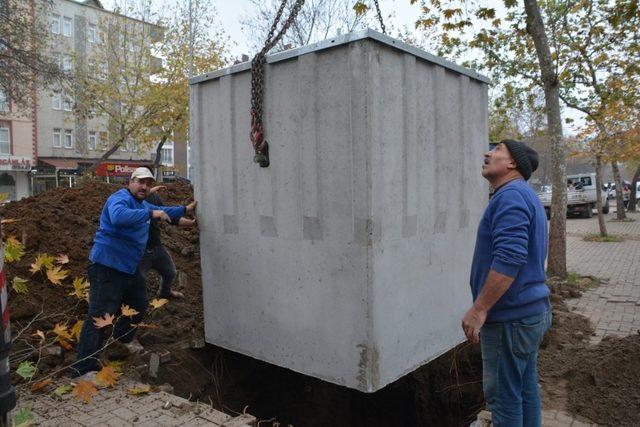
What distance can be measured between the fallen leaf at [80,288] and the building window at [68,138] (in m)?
35.3

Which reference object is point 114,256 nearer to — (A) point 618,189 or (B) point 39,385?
(B) point 39,385

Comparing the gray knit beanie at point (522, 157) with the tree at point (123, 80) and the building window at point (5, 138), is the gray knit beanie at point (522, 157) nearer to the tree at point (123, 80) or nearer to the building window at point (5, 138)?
the tree at point (123, 80)

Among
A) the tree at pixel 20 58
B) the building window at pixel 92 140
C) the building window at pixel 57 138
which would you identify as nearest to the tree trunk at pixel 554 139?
the tree at pixel 20 58

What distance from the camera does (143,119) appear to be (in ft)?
61.5

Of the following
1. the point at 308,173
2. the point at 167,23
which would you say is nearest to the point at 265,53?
the point at 308,173

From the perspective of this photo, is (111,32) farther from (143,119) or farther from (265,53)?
(265,53)

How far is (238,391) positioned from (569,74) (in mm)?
9008

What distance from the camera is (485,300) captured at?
270 centimetres

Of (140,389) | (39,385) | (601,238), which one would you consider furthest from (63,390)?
(601,238)

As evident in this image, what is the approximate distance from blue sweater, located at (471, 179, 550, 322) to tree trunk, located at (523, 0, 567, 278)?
616 centimetres

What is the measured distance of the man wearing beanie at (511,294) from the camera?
269 cm

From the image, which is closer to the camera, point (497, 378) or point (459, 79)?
point (497, 378)

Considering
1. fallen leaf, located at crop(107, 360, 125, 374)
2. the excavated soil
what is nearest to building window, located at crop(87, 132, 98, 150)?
the excavated soil

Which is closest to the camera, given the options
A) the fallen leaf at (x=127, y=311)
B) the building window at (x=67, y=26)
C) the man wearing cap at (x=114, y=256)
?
the man wearing cap at (x=114, y=256)
